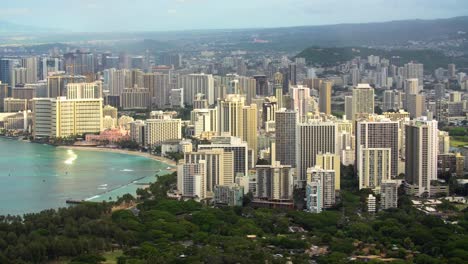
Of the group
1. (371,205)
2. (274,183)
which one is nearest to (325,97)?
(274,183)

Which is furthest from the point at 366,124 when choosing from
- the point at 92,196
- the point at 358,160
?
the point at 92,196

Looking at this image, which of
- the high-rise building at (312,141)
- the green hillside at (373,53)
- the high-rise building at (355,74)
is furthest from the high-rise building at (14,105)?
the high-rise building at (312,141)

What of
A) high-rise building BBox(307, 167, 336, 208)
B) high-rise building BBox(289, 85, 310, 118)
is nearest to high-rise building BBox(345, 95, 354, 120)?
high-rise building BBox(289, 85, 310, 118)

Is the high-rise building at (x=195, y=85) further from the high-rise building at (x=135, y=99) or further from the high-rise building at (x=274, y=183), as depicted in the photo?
the high-rise building at (x=274, y=183)

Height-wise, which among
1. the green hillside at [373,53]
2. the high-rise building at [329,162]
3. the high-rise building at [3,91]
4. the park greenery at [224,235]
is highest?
the green hillside at [373,53]

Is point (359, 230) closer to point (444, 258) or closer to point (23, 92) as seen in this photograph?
point (444, 258)

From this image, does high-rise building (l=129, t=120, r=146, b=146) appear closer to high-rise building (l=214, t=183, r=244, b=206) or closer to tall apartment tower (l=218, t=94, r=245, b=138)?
tall apartment tower (l=218, t=94, r=245, b=138)
